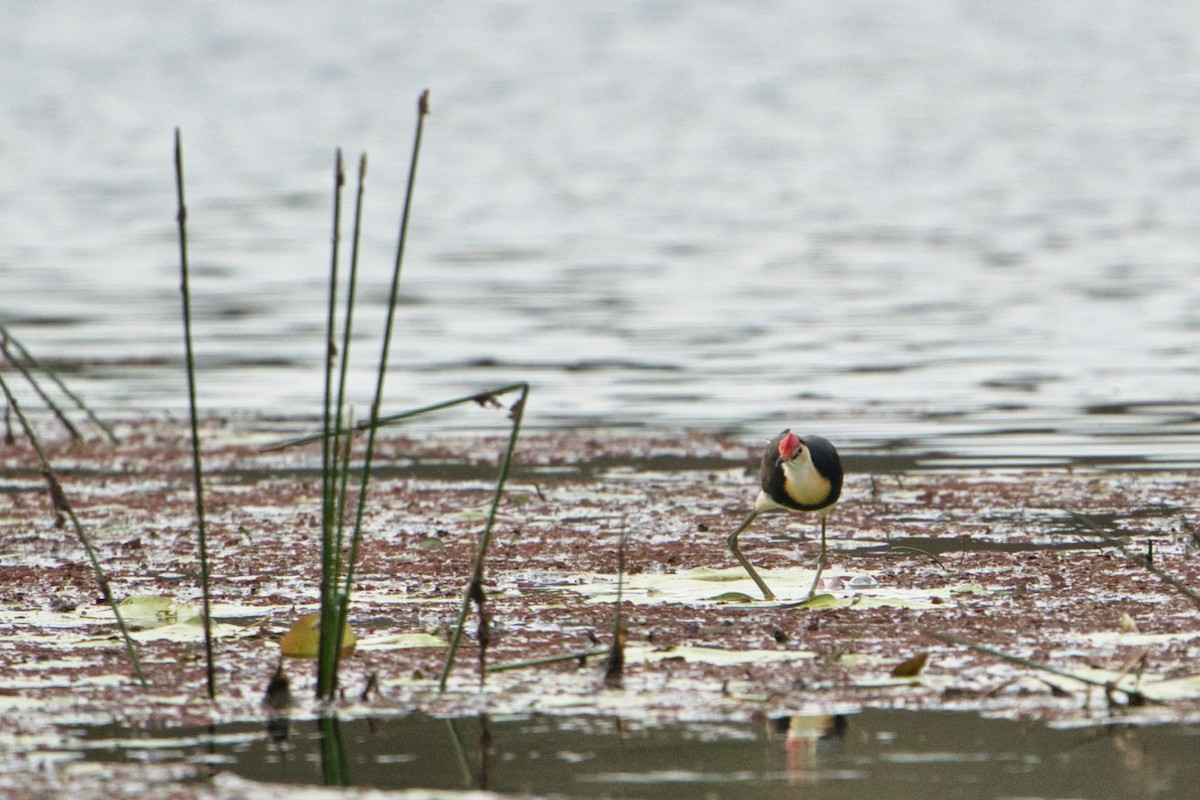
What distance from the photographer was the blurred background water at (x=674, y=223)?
13648 mm

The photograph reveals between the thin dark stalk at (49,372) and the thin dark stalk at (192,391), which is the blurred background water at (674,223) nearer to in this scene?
the thin dark stalk at (49,372)

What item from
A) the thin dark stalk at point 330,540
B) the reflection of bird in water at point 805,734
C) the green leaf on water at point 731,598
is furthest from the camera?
the green leaf on water at point 731,598

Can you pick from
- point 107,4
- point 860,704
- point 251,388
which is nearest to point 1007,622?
point 860,704

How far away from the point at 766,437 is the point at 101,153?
27.8 metres

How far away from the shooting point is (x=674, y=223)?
26203 mm

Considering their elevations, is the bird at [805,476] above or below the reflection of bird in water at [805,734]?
above

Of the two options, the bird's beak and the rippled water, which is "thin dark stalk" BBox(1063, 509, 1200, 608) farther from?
the bird's beak

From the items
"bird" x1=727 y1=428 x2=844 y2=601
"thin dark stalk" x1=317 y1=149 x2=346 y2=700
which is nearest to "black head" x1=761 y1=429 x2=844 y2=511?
"bird" x1=727 y1=428 x2=844 y2=601

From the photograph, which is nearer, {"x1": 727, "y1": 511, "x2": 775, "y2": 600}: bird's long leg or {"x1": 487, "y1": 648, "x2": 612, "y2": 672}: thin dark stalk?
{"x1": 487, "y1": 648, "x2": 612, "y2": 672}: thin dark stalk

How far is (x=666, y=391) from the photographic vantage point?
13594mm

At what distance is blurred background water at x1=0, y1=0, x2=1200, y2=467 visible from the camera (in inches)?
537

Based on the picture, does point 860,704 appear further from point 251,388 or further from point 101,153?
point 101,153

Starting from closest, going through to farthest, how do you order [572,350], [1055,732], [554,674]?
1. [1055,732]
2. [554,674]
3. [572,350]

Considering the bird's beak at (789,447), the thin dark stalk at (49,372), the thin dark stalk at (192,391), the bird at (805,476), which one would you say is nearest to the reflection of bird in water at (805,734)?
the thin dark stalk at (192,391)
